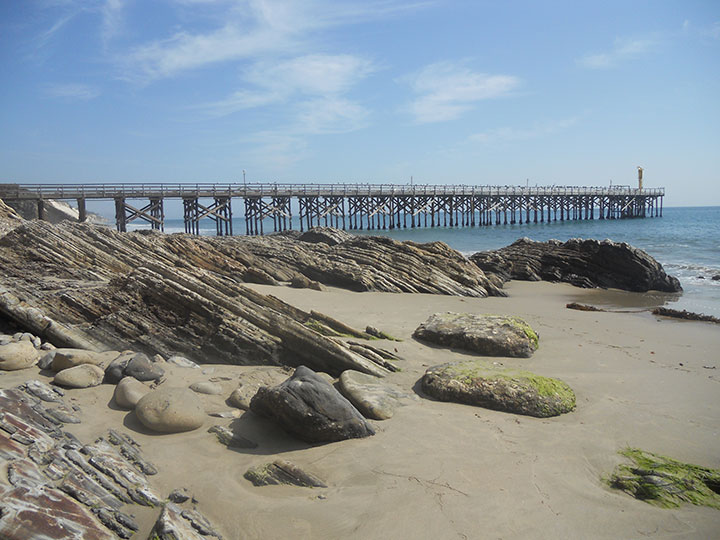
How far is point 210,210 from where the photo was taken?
41.4 m

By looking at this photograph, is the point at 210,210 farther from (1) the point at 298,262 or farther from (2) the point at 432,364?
(2) the point at 432,364

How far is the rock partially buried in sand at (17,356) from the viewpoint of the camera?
574 centimetres

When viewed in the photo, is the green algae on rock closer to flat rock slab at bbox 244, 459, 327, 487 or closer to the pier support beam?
flat rock slab at bbox 244, 459, 327, 487

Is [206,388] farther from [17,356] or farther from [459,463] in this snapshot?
[459,463]

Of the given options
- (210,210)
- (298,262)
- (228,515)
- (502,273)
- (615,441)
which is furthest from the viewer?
(210,210)

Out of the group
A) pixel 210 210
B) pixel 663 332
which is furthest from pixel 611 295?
pixel 210 210

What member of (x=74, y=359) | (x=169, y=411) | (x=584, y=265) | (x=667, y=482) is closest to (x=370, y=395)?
(x=169, y=411)

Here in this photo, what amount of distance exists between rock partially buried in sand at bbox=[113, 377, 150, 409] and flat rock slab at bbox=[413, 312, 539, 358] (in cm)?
520

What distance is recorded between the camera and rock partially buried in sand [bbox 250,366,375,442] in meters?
5.09

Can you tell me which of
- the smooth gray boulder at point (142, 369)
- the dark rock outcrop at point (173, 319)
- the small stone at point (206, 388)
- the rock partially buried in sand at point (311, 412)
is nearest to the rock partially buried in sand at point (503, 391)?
Answer: the dark rock outcrop at point (173, 319)

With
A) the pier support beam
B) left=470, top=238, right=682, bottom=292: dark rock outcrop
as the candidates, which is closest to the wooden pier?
the pier support beam

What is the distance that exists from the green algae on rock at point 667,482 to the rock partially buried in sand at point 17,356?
6.43 meters

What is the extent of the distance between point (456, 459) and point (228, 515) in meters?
2.23

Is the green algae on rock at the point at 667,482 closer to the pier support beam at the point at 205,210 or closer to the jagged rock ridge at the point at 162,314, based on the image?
the jagged rock ridge at the point at 162,314
